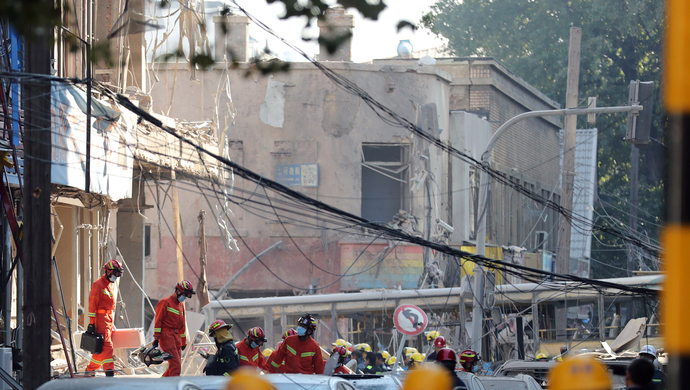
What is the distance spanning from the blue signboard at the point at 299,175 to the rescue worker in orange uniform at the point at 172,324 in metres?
13.8

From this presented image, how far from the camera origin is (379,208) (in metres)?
25.6

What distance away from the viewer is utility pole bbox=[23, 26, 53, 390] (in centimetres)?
720

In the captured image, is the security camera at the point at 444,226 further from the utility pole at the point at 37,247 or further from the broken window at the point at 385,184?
the utility pole at the point at 37,247

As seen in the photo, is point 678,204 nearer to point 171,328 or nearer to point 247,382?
point 247,382

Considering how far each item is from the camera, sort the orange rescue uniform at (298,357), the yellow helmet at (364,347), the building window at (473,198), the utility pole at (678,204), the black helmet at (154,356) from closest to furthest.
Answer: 1. the utility pole at (678,204)
2. the black helmet at (154,356)
3. the orange rescue uniform at (298,357)
4. the yellow helmet at (364,347)
5. the building window at (473,198)

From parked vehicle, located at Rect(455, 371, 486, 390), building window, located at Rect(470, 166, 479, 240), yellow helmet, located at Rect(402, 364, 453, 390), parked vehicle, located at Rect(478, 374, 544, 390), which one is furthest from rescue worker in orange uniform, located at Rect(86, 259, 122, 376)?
building window, located at Rect(470, 166, 479, 240)

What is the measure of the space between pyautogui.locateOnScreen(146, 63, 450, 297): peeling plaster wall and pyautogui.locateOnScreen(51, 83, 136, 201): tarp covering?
39.2 ft

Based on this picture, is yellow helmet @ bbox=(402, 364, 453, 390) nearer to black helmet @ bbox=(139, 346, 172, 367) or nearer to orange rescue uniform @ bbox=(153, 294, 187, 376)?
black helmet @ bbox=(139, 346, 172, 367)

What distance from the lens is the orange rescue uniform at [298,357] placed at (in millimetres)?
11531

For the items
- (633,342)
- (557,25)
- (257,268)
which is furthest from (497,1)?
(633,342)

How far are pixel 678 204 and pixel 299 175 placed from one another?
2347cm

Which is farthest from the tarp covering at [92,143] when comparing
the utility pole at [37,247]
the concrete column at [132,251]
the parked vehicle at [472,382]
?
the parked vehicle at [472,382]

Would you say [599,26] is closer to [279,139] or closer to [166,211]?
[279,139]

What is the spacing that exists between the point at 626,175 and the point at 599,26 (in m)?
7.15
